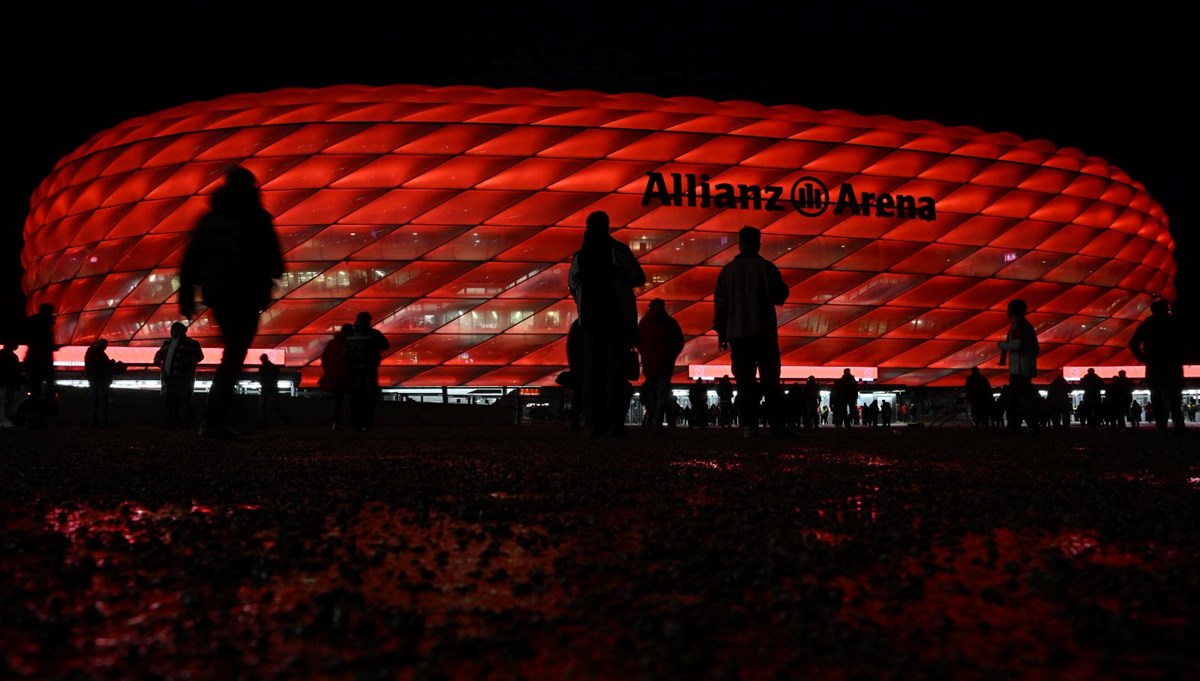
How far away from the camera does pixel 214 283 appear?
6.03 m

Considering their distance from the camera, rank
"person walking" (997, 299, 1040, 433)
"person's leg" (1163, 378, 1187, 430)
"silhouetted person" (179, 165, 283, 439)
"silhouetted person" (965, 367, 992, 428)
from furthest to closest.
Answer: "silhouetted person" (965, 367, 992, 428) < "person walking" (997, 299, 1040, 433) < "person's leg" (1163, 378, 1187, 430) < "silhouetted person" (179, 165, 283, 439)

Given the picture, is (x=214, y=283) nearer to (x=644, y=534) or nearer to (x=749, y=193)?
(x=644, y=534)

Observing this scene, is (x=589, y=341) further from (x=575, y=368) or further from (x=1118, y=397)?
(x=1118, y=397)

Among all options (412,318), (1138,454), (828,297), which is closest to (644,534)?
(1138,454)

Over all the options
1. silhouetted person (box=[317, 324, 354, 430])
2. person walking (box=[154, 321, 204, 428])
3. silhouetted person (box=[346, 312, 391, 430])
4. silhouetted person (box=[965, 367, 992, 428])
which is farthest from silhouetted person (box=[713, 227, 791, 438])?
silhouetted person (box=[965, 367, 992, 428])

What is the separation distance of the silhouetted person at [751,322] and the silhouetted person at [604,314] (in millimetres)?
693

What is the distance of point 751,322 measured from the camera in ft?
24.8

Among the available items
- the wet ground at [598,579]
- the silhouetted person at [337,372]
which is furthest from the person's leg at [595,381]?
the silhouetted person at [337,372]

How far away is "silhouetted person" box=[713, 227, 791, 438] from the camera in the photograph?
7.56 meters

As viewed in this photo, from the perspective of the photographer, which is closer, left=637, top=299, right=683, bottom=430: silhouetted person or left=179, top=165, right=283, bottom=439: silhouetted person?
left=179, top=165, right=283, bottom=439: silhouetted person

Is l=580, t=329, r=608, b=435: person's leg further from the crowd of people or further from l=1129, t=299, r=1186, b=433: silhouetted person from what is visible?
l=1129, t=299, r=1186, b=433: silhouetted person

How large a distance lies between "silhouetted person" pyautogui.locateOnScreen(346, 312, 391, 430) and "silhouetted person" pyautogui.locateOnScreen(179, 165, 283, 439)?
4.82m

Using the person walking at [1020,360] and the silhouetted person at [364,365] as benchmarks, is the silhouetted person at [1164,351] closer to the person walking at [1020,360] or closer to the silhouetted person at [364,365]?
the person walking at [1020,360]

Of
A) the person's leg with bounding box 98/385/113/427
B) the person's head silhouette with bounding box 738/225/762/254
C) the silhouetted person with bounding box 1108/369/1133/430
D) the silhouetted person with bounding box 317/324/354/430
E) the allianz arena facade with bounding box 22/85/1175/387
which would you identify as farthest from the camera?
the allianz arena facade with bounding box 22/85/1175/387
